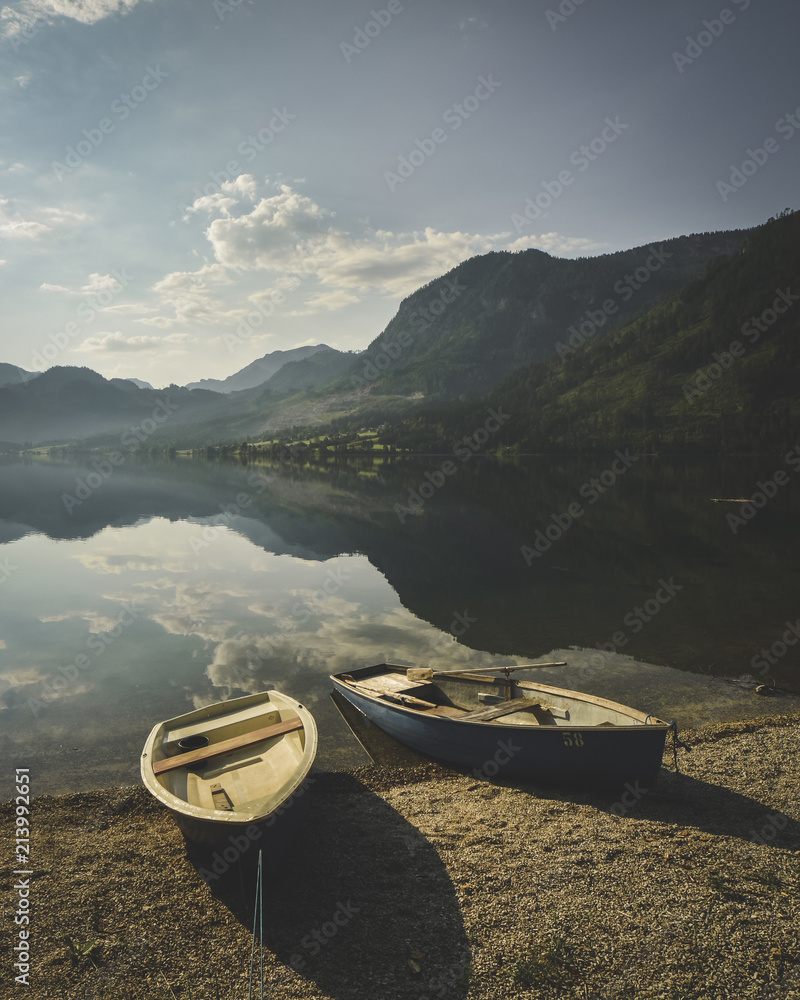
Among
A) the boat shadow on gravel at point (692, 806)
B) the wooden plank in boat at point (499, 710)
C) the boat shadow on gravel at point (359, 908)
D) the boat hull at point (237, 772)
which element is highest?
the boat hull at point (237, 772)

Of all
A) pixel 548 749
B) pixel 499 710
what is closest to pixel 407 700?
pixel 499 710

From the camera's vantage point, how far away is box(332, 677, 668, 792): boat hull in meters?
13.5

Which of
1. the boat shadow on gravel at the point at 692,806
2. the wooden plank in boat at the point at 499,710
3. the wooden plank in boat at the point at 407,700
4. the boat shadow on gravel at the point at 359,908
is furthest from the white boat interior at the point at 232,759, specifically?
the boat shadow on gravel at the point at 692,806

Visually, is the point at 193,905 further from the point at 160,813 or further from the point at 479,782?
the point at 479,782

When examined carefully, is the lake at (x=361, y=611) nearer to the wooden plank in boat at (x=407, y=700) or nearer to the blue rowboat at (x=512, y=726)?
the wooden plank in boat at (x=407, y=700)

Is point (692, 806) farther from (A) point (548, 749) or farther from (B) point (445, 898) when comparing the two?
(B) point (445, 898)

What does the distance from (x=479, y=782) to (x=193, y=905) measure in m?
7.76

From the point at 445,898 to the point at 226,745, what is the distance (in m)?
6.25

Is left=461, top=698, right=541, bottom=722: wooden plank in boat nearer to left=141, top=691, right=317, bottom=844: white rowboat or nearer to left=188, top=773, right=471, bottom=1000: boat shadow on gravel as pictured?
left=188, top=773, right=471, bottom=1000: boat shadow on gravel

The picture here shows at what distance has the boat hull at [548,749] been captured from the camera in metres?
13.5

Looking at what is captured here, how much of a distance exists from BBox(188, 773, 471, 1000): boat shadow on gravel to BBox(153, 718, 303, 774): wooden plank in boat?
75.8 inches

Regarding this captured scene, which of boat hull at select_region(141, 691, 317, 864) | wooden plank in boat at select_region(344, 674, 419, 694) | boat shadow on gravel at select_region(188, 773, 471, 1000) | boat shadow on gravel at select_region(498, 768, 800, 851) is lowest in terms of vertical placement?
boat shadow on gravel at select_region(498, 768, 800, 851)

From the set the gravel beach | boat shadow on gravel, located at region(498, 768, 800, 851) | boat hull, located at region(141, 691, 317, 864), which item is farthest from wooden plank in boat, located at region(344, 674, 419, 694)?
boat shadow on gravel, located at region(498, 768, 800, 851)

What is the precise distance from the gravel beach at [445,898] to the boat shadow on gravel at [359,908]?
39 millimetres
